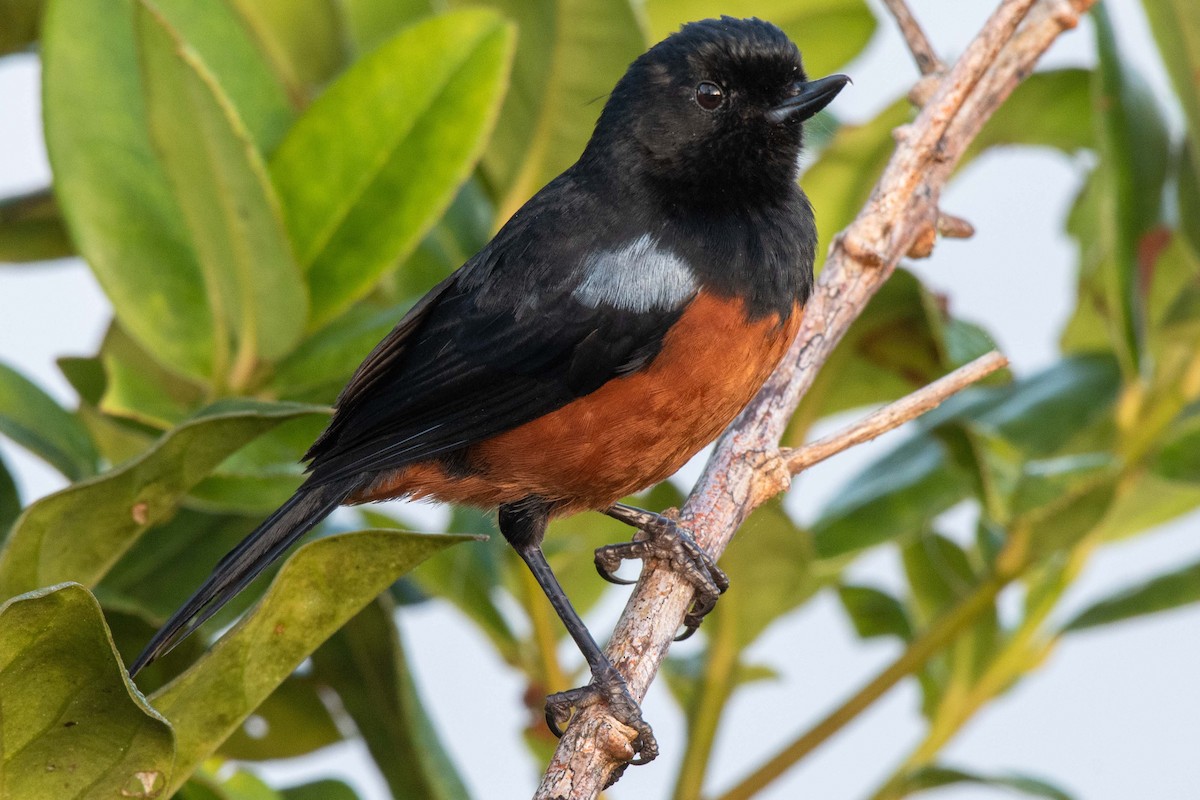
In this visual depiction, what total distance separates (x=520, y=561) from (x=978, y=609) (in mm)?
707

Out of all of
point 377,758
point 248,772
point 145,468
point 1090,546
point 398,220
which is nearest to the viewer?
point 145,468

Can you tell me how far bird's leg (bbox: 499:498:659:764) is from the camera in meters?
1.76

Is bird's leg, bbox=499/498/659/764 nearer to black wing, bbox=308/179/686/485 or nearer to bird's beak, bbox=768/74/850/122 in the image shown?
black wing, bbox=308/179/686/485

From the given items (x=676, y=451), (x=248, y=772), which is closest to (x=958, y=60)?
(x=676, y=451)

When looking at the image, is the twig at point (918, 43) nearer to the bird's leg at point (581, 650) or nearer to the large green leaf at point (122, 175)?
the bird's leg at point (581, 650)

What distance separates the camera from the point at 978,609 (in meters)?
2.04

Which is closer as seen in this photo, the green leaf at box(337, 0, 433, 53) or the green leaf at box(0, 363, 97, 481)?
the green leaf at box(0, 363, 97, 481)

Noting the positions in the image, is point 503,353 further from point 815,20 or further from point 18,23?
point 18,23

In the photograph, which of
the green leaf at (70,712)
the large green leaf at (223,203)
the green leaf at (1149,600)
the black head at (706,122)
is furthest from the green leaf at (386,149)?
the green leaf at (1149,600)

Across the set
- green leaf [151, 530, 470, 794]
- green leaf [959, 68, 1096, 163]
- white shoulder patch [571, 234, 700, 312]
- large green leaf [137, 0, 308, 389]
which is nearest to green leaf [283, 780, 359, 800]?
green leaf [151, 530, 470, 794]

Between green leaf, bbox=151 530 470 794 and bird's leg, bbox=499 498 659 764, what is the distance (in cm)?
43

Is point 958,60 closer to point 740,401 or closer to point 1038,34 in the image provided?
point 1038,34

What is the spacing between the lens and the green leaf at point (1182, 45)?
2191 mm

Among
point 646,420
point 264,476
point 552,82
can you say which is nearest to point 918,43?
point 552,82
